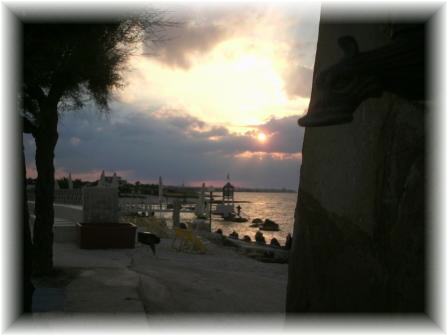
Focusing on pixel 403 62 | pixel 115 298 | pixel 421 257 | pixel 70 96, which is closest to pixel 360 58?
pixel 403 62

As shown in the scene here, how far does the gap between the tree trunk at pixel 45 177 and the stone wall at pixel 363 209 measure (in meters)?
6.06

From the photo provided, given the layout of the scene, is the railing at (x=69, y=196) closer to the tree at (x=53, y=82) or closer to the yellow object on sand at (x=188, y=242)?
the yellow object on sand at (x=188, y=242)

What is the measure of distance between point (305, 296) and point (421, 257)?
4.50 ft

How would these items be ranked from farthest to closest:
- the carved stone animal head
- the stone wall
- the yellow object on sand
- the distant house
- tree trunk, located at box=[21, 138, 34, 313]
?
the distant house < the yellow object on sand < tree trunk, located at box=[21, 138, 34, 313] < the stone wall < the carved stone animal head

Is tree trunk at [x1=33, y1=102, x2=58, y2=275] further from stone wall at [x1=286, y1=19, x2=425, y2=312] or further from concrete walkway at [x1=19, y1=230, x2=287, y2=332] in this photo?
stone wall at [x1=286, y1=19, x2=425, y2=312]

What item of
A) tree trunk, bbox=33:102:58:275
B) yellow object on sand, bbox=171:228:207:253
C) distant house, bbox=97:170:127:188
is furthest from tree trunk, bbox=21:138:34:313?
distant house, bbox=97:170:127:188

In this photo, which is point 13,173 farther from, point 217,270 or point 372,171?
point 217,270

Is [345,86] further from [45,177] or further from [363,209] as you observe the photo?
[45,177]

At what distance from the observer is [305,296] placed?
3598 millimetres

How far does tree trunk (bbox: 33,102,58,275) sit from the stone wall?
239 inches

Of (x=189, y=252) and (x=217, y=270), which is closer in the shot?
(x=217, y=270)

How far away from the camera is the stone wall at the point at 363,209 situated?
2.52 m

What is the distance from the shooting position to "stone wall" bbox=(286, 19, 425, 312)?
2523mm

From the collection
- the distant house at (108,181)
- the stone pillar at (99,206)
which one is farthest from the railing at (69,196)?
the stone pillar at (99,206)
